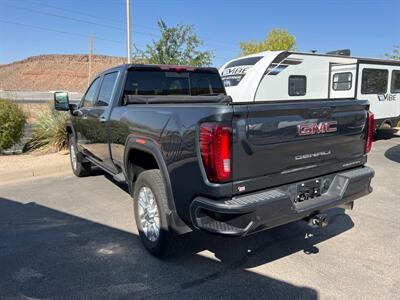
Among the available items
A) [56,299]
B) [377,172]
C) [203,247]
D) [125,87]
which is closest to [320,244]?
[203,247]

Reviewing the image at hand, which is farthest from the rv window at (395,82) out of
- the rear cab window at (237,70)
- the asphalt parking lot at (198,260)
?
the asphalt parking lot at (198,260)

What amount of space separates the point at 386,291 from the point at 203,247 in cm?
175

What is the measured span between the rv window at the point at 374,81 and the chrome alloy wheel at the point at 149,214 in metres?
9.07

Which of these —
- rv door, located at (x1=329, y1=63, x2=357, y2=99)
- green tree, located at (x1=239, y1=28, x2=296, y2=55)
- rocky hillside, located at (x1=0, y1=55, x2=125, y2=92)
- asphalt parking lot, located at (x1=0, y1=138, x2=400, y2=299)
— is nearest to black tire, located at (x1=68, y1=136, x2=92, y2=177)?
asphalt parking lot, located at (x1=0, y1=138, x2=400, y2=299)

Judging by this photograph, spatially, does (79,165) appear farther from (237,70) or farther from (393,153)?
(393,153)

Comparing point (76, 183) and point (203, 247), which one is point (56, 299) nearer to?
point (203, 247)

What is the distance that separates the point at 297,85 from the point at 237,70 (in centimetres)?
174

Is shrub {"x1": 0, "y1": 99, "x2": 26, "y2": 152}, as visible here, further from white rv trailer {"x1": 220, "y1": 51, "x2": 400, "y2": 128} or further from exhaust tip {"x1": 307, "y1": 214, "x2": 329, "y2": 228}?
exhaust tip {"x1": 307, "y1": 214, "x2": 329, "y2": 228}

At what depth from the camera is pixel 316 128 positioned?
3.32m

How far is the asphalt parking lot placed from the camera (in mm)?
3166

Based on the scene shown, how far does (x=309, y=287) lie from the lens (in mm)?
3176

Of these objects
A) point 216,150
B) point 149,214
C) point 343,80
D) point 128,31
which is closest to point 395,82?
point 343,80

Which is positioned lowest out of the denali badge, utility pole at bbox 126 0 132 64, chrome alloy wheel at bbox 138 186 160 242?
chrome alloy wheel at bbox 138 186 160 242

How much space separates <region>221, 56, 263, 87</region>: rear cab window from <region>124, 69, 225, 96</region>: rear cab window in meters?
4.37
